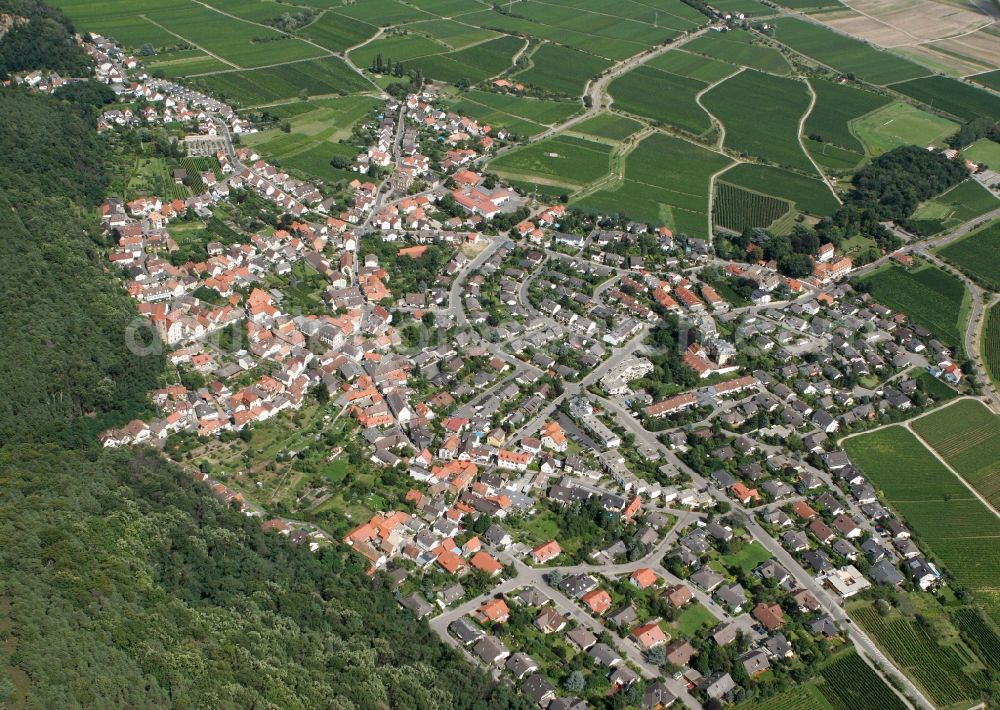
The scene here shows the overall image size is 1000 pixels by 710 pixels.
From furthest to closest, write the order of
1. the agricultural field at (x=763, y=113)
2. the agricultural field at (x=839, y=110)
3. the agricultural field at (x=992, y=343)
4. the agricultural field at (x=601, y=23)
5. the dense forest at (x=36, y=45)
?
the agricultural field at (x=601, y=23), the agricultural field at (x=839, y=110), the agricultural field at (x=763, y=113), the dense forest at (x=36, y=45), the agricultural field at (x=992, y=343)

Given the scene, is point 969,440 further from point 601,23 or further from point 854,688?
point 601,23

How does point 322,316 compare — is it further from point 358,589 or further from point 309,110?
point 309,110

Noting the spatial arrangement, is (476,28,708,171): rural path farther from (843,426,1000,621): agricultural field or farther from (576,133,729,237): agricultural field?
(843,426,1000,621): agricultural field

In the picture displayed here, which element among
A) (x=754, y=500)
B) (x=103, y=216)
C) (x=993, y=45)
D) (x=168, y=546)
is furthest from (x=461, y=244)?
(x=993, y=45)

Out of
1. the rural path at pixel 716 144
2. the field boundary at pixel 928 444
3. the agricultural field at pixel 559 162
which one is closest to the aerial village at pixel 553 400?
the field boundary at pixel 928 444

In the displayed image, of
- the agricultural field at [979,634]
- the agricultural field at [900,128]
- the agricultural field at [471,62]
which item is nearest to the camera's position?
the agricultural field at [979,634]

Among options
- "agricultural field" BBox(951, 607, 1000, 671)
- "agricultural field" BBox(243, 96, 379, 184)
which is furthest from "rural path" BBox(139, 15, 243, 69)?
"agricultural field" BBox(951, 607, 1000, 671)

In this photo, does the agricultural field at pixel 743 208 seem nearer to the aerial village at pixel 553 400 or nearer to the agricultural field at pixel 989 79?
the aerial village at pixel 553 400
